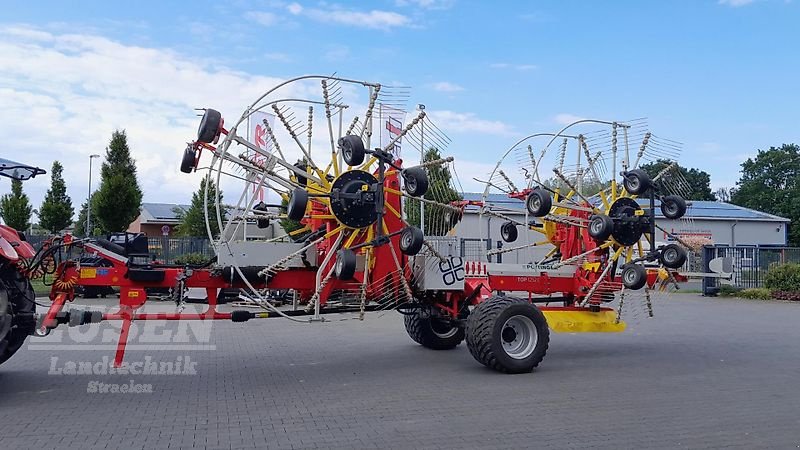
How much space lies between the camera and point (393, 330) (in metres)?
14.7

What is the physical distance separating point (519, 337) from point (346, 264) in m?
2.85

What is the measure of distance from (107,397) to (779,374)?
28.2ft

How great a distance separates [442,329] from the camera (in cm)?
1180

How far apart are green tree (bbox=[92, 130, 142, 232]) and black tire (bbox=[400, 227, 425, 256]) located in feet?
78.4

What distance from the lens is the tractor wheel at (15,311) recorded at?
25.6 ft

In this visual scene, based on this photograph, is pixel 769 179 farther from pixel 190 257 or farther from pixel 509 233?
pixel 509 233

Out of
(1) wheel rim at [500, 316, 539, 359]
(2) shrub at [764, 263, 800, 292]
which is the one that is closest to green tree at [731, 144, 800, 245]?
(2) shrub at [764, 263, 800, 292]

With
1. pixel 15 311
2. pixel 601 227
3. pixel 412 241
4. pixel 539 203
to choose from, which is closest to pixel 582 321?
pixel 601 227

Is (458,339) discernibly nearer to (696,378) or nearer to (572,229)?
(572,229)

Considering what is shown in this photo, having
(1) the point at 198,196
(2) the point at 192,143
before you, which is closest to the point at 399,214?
(2) the point at 192,143

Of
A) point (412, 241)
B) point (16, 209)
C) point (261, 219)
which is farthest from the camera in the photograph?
point (16, 209)

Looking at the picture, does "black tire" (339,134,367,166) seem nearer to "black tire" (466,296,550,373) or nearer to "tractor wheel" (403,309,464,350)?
"black tire" (466,296,550,373)

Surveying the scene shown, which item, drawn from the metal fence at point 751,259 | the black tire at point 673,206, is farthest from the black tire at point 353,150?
the metal fence at point 751,259

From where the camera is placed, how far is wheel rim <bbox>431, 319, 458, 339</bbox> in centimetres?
1173
